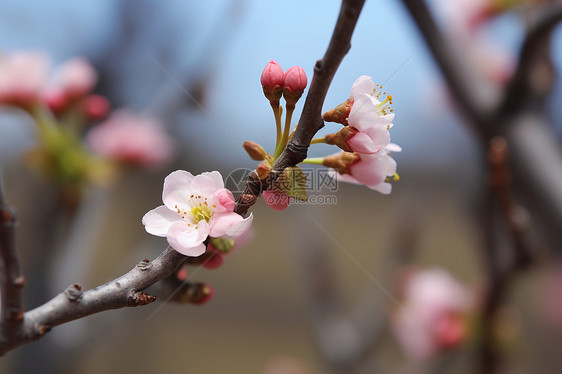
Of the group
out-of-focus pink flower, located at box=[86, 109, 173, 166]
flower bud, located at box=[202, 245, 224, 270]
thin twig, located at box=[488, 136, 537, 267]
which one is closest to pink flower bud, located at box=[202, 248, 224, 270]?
flower bud, located at box=[202, 245, 224, 270]

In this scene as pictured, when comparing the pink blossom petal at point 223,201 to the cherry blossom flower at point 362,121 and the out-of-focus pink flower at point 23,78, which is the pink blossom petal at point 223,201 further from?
the out-of-focus pink flower at point 23,78

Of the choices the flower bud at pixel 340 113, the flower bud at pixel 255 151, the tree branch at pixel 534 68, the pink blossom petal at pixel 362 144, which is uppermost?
the tree branch at pixel 534 68

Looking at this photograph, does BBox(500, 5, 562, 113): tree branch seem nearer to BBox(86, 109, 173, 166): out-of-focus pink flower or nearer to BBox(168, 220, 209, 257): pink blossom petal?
BBox(168, 220, 209, 257): pink blossom petal

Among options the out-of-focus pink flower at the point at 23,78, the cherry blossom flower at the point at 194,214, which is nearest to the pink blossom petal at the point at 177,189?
the cherry blossom flower at the point at 194,214

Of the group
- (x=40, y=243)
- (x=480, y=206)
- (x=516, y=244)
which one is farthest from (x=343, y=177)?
(x=40, y=243)

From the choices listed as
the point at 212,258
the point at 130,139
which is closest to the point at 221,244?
the point at 212,258

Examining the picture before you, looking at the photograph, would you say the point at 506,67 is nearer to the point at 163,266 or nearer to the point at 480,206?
the point at 480,206

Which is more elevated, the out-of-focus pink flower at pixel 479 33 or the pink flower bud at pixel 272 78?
the out-of-focus pink flower at pixel 479 33
